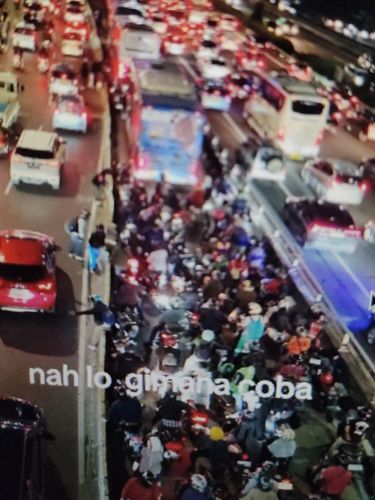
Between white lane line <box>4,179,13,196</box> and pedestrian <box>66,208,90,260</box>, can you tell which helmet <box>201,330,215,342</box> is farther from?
white lane line <box>4,179,13,196</box>

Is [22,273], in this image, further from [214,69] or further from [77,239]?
[214,69]

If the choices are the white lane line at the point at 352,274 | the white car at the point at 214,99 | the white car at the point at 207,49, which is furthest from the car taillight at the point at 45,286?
the white car at the point at 207,49

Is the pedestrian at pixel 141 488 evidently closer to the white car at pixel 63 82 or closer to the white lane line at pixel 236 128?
the white lane line at pixel 236 128

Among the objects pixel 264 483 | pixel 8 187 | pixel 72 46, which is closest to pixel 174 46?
pixel 72 46

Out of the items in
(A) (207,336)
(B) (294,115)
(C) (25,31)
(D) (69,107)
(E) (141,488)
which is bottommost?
(C) (25,31)

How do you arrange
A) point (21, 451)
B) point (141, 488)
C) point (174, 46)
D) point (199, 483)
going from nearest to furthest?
point (21, 451) < point (141, 488) < point (199, 483) < point (174, 46)

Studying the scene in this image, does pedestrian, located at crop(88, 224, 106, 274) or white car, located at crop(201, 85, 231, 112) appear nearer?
pedestrian, located at crop(88, 224, 106, 274)

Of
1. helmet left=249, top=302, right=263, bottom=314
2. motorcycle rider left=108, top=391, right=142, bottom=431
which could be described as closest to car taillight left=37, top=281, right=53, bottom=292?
helmet left=249, top=302, right=263, bottom=314
